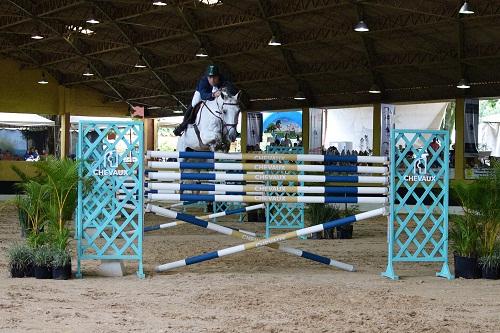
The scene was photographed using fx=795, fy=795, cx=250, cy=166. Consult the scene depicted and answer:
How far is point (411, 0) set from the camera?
17.4m

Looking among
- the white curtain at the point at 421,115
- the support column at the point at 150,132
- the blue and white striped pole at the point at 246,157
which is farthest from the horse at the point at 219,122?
the support column at the point at 150,132

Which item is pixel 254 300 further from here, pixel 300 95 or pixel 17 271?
pixel 300 95

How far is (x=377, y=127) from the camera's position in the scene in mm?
24391

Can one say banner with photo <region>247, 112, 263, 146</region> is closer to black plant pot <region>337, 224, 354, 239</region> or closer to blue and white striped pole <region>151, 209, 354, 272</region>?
black plant pot <region>337, 224, 354, 239</region>

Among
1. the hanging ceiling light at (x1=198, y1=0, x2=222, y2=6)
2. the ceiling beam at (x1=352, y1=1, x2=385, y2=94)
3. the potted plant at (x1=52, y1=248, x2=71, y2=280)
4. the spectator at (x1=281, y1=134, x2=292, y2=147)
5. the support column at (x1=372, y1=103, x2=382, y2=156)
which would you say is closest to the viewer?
the potted plant at (x1=52, y1=248, x2=71, y2=280)

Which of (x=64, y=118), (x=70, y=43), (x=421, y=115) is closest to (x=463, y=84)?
(x=421, y=115)

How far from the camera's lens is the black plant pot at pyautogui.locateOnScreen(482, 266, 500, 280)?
810 centimetres

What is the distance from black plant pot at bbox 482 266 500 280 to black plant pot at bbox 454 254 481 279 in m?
0.07

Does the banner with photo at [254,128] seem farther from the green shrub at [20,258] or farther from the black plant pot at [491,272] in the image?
the green shrub at [20,258]

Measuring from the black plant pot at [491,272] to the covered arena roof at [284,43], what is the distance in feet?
32.4

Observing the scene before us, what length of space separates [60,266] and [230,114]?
9.93 feet

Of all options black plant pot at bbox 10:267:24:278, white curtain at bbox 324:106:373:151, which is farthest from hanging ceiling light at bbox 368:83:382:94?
black plant pot at bbox 10:267:24:278

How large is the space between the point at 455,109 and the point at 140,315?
17807 millimetres

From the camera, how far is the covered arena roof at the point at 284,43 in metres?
18.7
